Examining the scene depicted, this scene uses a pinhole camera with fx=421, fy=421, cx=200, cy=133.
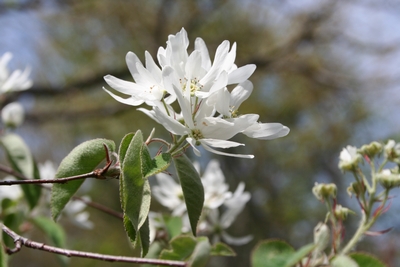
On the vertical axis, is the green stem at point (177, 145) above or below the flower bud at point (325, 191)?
above

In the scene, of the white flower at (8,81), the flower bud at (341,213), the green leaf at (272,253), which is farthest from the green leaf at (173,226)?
the white flower at (8,81)

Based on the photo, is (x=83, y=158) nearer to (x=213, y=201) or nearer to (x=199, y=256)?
(x=199, y=256)

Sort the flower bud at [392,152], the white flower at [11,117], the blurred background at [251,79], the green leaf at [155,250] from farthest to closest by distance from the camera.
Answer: the blurred background at [251,79]
the white flower at [11,117]
the green leaf at [155,250]
the flower bud at [392,152]

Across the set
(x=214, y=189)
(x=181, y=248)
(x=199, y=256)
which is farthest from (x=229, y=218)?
(x=199, y=256)

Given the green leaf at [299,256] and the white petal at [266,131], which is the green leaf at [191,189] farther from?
the green leaf at [299,256]

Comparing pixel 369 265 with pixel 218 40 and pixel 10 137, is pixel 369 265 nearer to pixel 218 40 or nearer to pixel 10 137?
pixel 10 137

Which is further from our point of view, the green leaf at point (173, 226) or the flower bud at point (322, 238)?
the green leaf at point (173, 226)
